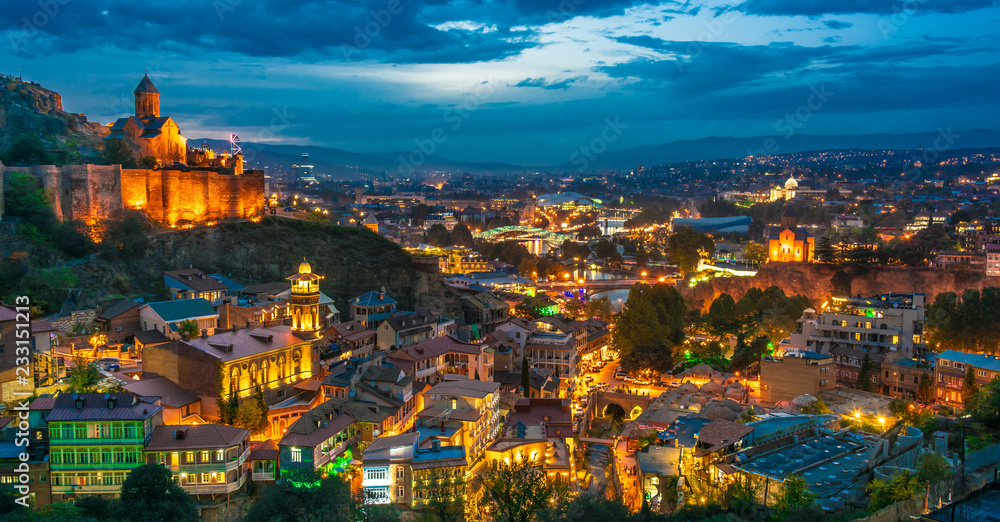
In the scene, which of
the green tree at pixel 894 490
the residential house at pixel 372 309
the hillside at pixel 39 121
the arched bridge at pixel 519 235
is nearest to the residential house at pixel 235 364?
the residential house at pixel 372 309

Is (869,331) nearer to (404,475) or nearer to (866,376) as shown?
(866,376)

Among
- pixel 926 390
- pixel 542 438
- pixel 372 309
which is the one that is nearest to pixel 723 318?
pixel 926 390

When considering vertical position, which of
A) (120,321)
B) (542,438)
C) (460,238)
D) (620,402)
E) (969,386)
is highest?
(120,321)

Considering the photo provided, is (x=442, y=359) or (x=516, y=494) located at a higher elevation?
(x=442, y=359)

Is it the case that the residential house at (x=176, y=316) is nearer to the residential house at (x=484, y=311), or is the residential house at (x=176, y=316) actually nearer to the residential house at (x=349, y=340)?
the residential house at (x=349, y=340)

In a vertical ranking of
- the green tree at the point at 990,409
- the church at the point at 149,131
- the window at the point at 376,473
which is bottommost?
the window at the point at 376,473

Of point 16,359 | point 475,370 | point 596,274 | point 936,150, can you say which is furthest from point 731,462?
point 936,150
